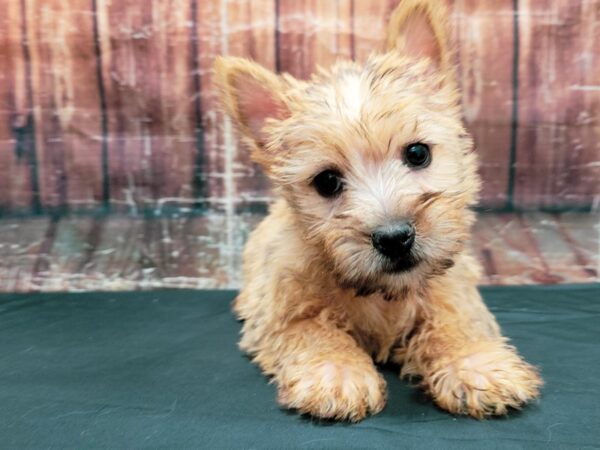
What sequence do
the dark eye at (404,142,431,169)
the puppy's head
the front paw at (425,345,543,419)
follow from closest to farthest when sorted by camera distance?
the front paw at (425,345,543,419)
the puppy's head
the dark eye at (404,142,431,169)

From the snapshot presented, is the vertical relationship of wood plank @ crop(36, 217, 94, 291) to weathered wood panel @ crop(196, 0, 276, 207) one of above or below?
below

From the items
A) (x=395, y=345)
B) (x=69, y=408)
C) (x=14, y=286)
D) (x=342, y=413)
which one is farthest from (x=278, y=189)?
(x=14, y=286)

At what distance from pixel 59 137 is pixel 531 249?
2137mm

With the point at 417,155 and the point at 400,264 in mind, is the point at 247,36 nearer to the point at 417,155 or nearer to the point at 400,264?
the point at 417,155

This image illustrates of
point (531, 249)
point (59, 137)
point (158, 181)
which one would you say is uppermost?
point (59, 137)

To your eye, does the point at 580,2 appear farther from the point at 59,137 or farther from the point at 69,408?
the point at 69,408

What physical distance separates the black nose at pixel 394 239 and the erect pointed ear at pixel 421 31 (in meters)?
0.63

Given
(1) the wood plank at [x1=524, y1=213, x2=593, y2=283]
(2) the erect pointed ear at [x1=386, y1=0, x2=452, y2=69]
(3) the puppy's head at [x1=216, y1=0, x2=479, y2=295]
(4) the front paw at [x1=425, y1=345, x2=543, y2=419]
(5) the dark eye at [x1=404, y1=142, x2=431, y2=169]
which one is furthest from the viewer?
(1) the wood plank at [x1=524, y1=213, x2=593, y2=283]

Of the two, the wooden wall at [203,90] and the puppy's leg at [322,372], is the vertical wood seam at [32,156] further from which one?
the puppy's leg at [322,372]

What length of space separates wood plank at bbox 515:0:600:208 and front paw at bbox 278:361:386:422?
1573mm

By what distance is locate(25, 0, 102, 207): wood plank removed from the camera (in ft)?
8.63

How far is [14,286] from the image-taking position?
2.61 m

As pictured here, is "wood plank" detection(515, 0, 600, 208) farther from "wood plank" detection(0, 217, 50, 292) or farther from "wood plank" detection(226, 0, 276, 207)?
"wood plank" detection(0, 217, 50, 292)

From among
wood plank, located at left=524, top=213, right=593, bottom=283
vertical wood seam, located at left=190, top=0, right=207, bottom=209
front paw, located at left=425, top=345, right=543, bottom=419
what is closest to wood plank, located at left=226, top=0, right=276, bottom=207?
vertical wood seam, located at left=190, top=0, right=207, bottom=209
